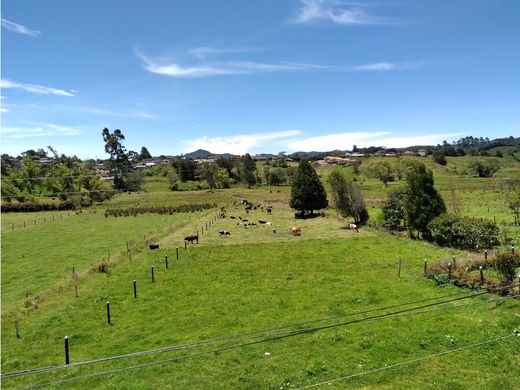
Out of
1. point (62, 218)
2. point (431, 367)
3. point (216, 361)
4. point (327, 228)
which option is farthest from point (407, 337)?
point (62, 218)

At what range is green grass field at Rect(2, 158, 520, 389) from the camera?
14877 mm

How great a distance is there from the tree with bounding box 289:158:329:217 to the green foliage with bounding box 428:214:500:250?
23.8m

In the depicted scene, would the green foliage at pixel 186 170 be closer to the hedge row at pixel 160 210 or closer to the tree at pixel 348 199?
the hedge row at pixel 160 210

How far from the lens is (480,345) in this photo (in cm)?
1614

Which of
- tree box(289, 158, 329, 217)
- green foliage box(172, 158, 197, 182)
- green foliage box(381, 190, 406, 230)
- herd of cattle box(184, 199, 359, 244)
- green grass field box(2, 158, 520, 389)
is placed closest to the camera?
green grass field box(2, 158, 520, 389)

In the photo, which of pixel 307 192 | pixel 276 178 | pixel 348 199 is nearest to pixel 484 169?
pixel 276 178

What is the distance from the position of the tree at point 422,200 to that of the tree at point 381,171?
75.4m

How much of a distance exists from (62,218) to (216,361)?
68.7 meters

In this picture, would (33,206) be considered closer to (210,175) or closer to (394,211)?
(210,175)

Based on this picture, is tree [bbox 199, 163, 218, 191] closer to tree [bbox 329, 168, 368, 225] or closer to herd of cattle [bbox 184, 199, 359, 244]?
herd of cattle [bbox 184, 199, 359, 244]

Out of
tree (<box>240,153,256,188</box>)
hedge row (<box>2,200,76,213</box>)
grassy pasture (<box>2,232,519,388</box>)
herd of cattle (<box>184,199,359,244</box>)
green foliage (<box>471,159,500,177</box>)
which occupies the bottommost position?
grassy pasture (<box>2,232,519,388</box>)

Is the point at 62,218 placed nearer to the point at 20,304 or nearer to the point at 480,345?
the point at 20,304

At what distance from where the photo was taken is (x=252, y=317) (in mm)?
20266

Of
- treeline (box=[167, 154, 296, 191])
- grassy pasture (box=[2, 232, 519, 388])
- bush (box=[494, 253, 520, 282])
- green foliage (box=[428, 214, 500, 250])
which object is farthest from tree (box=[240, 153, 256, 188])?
bush (box=[494, 253, 520, 282])
